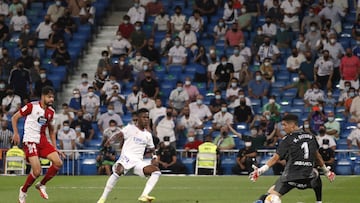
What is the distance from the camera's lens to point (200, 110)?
106ft

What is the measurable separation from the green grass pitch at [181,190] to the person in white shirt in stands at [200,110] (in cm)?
388

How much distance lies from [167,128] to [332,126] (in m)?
5.19

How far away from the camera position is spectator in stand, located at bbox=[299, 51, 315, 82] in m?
33.0

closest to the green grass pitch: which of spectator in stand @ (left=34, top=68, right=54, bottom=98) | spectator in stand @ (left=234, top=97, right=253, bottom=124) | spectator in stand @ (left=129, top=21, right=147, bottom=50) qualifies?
spectator in stand @ (left=234, top=97, right=253, bottom=124)

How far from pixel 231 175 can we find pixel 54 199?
362 inches

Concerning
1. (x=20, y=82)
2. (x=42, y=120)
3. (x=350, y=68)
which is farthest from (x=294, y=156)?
(x=20, y=82)

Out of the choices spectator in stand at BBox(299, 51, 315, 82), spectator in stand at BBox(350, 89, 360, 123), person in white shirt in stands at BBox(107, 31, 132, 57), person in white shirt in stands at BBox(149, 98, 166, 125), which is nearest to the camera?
spectator in stand at BBox(350, 89, 360, 123)

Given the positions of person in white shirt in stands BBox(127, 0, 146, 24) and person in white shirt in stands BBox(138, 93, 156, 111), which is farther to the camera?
person in white shirt in stands BBox(127, 0, 146, 24)

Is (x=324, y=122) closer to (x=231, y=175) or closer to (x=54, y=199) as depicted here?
(x=231, y=175)

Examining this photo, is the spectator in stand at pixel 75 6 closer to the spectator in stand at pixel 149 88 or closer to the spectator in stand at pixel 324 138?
the spectator in stand at pixel 149 88

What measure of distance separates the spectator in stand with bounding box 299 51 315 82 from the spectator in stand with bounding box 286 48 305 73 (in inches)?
12.1

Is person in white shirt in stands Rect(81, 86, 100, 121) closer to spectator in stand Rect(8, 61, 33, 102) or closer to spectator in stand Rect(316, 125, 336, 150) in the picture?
spectator in stand Rect(8, 61, 33, 102)

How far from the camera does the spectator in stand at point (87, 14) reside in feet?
124

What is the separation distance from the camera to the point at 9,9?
38.3 m
